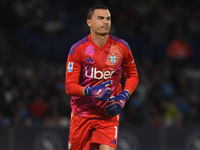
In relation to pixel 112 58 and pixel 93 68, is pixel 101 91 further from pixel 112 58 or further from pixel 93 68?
pixel 112 58

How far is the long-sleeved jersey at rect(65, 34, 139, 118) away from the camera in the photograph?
214 inches

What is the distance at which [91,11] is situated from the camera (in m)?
5.50

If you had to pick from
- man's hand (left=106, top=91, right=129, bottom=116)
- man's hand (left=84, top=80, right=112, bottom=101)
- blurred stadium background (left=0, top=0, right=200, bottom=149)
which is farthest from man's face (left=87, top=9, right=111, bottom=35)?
blurred stadium background (left=0, top=0, right=200, bottom=149)

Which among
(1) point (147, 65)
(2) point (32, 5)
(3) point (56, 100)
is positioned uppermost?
(2) point (32, 5)

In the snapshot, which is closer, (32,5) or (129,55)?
(129,55)

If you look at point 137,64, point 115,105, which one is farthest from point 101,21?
point 137,64

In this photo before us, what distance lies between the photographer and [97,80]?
5.52 m

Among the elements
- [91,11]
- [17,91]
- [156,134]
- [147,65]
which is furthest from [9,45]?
[91,11]

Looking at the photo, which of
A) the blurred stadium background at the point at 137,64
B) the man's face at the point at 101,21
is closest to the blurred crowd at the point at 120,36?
the blurred stadium background at the point at 137,64

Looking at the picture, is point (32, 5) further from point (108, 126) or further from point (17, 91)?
point (108, 126)

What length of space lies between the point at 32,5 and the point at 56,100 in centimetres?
394

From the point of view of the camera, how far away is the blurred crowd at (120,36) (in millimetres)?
11859

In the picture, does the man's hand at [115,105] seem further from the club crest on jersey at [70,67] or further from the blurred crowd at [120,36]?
the blurred crowd at [120,36]

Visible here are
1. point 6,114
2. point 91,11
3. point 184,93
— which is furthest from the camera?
point 184,93
